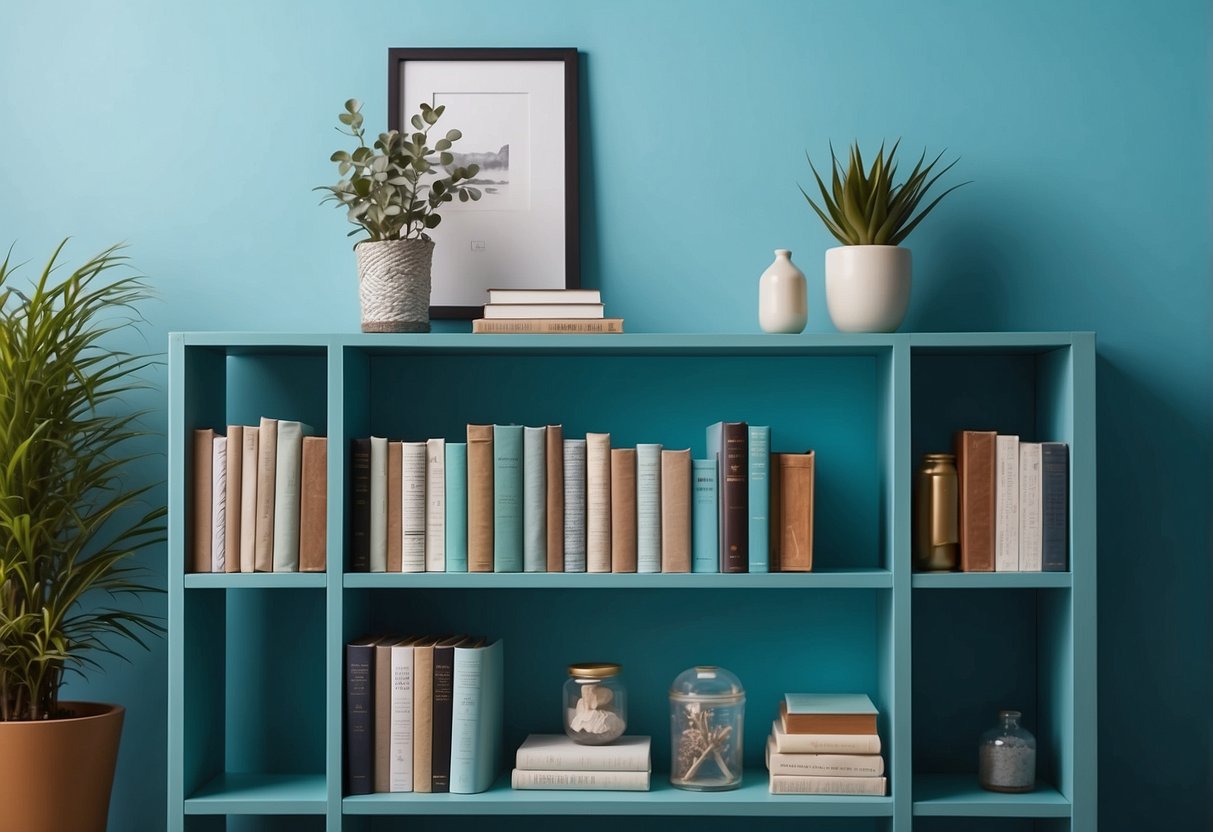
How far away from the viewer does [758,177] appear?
2.26 m

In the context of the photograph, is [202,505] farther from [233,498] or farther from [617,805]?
[617,805]

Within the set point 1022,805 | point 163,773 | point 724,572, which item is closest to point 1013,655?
point 1022,805

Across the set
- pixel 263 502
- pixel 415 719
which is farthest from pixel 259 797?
pixel 263 502

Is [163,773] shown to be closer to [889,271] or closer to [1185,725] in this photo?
[889,271]

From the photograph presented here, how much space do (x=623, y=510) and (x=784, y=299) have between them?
18.8 inches

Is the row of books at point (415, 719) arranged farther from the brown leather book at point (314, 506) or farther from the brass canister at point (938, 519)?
the brass canister at point (938, 519)

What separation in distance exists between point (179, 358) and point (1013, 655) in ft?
5.44

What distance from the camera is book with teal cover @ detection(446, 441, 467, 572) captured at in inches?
78.5

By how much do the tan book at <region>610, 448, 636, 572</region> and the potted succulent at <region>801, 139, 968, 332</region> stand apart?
48 centimetres

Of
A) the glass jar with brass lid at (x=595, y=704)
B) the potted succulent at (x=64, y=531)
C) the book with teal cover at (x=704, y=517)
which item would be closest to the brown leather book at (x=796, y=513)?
the book with teal cover at (x=704, y=517)

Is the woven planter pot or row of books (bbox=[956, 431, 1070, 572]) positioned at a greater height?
the woven planter pot

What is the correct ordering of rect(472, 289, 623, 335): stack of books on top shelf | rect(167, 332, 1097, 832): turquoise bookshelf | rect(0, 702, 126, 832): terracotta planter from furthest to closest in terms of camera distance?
rect(167, 332, 1097, 832): turquoise bookshelf, rect(472, 289, 623, 335): stack of books on top shelf, rect(0, 702, 126, 832): terracotta planter

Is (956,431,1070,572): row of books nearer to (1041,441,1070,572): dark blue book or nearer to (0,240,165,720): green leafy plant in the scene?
(1041,441,1070,572): dark blue book

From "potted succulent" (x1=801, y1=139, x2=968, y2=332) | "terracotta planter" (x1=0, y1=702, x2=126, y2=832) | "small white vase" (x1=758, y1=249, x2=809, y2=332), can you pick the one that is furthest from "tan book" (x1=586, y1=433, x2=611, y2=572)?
"terracotta planter" (x1=0, y1=702, x2=126, y2=832)
